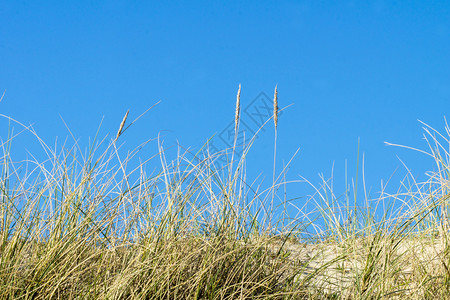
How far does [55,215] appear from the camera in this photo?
226 centimetres

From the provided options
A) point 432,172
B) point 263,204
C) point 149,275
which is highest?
point 432,172

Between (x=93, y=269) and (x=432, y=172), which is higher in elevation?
(x=432, y=172)

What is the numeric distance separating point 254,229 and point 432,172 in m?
1.25

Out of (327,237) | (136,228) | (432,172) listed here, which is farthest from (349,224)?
(136,228)

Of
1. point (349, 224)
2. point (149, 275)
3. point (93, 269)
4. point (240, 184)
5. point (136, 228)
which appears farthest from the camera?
point (349, 224)

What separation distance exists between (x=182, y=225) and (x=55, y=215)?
1.99ft

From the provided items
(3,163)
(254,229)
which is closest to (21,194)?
(3,163)

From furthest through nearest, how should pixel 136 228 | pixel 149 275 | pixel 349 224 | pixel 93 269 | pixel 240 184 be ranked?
pixel 349 224 < pixel 240 184 < pixel 136 228 < pixel 93 269 < pixel 149 275

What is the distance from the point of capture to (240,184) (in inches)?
99.3

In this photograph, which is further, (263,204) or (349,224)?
(349,224)

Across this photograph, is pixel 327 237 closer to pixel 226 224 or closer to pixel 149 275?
pixel 226 224

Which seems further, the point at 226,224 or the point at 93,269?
the point at 226,224

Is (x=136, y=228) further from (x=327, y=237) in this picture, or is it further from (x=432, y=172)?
(x=432, y=172)

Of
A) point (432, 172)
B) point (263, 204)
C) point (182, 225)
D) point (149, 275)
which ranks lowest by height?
point (149, 275)
